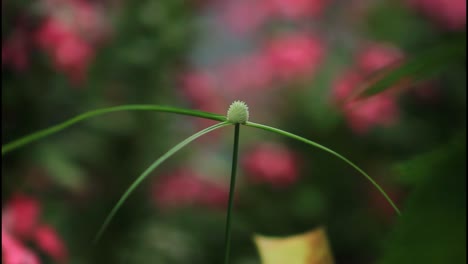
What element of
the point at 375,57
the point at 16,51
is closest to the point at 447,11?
the point at 375,57

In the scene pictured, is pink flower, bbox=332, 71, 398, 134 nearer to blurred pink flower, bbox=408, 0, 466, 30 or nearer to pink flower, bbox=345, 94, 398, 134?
pink flower, bbox=345, 94, 398, 134

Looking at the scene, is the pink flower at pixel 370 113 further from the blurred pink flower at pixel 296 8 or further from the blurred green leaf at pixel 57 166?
the blurred green leaf at pixel 57 166


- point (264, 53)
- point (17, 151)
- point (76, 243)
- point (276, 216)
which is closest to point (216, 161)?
point (276, 216)

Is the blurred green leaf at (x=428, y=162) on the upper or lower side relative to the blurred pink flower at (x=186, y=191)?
lower

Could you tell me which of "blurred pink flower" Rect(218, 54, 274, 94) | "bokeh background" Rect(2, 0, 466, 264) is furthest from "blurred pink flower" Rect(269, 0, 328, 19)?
"blurred pink flower" Rect(218, 54, 274, 94)

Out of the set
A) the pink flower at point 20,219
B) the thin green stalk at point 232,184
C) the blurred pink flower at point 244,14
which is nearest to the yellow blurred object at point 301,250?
the thin green stalk at point 232,184

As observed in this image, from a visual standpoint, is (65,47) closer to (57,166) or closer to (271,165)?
(57,166)

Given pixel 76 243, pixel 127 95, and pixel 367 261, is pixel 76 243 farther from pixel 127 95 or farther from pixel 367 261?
pixel 367 261
